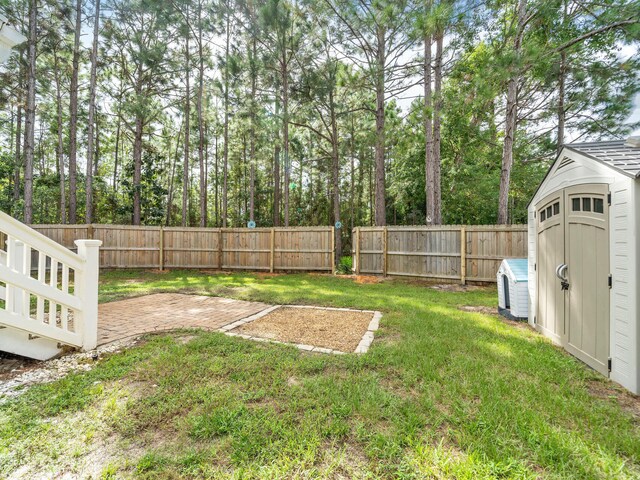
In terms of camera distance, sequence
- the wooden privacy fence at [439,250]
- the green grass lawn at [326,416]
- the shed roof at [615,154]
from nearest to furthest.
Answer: the green grass lawn at [326,416]
the shed roof at [615,154]
the wooden privacy fence at [439,250]

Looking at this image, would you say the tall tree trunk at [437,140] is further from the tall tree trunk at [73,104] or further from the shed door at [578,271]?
the tall tree trunk at [73,104]

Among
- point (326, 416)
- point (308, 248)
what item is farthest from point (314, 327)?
point (308, 248)

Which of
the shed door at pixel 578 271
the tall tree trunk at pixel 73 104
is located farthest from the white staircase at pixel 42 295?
the tall tree trunk at pixel 73 104

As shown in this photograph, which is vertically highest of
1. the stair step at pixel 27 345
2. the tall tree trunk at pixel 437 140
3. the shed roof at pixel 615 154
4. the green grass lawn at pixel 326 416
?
the tall tree trunk at pixel 437 140

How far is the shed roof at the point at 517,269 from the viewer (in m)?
4.45

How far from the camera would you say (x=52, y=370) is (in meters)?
2.58

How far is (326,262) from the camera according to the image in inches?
393

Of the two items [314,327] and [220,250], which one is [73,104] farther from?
[314,327]

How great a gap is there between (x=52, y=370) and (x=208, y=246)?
339 inches

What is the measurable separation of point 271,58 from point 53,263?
37.1 ft

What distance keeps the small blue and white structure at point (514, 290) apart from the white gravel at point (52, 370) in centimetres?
536

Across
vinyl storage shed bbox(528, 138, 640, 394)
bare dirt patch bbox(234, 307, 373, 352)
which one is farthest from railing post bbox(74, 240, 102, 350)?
vinyl storage shed bbox(528, 138, 640, 394)

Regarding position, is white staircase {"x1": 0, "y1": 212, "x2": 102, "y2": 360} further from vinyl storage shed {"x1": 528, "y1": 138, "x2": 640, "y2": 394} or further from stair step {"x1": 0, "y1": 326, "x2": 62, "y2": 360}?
vinyl storage shed {"x1": 528, "y1": 138, "x2": 640, "y2": 394}

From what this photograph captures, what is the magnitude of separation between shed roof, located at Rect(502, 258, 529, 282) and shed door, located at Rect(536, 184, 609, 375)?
0.58 m
